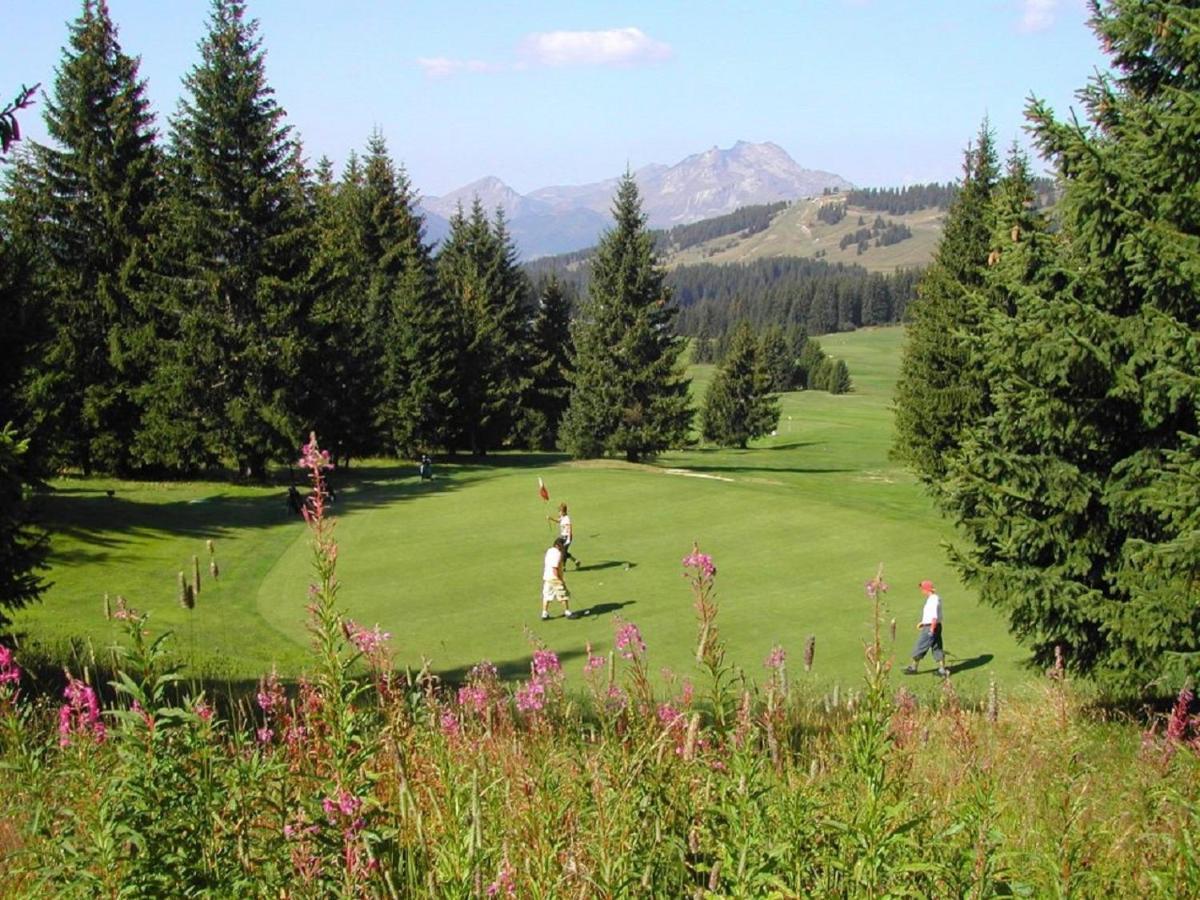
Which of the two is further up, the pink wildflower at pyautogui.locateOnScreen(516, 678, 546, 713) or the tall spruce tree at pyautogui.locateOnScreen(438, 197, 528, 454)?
the tall spruce tree at pyautogui.locateOnScreen(438, 197, 528, 454)

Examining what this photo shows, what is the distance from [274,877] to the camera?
109 inches

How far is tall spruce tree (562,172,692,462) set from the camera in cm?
4797

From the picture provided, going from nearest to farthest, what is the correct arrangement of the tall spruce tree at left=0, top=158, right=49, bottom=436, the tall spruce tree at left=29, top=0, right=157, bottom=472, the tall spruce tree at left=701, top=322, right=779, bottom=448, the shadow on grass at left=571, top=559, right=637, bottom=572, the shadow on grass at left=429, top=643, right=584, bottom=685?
the shadow on grass at left=429, top=643, right=584, bottom=685 < the tall spruce tree at left=0, top=158, right=49, bottom=436 < the shadow on grass at left=571, top=559, right=637, bottom=572 < the tall spruce tree at left=29, top=0, right=157, bottom=472 < the tall spruce tree at left=701, top=322, right=779, bottom=448

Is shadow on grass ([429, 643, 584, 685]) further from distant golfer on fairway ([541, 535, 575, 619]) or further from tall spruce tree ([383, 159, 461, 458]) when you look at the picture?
tall spruce tree ([383, 159, 461, 458])

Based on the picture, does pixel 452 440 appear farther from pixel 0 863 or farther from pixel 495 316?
pixel 0 863

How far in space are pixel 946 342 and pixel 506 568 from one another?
23.2 metres

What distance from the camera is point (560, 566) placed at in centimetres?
1662

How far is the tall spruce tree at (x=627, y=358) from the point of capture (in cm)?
4797

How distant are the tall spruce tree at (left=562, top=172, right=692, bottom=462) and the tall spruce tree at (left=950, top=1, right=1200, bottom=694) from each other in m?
36.0

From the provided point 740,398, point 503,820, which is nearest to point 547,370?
point 740,398

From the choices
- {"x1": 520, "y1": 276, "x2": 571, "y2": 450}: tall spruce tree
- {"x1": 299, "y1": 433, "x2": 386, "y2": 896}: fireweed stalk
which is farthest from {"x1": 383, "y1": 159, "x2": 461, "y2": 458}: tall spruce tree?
{"x1": 299, "y1": 433, "x2": 386, "y2": 896}: fireweed stalk

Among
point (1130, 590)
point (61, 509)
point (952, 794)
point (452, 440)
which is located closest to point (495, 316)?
point (452, 440)

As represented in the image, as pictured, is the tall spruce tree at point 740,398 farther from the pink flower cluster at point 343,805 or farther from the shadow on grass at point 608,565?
the pink flower cluster at point 343,805

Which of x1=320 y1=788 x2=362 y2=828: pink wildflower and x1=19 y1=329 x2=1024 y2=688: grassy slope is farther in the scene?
x1=19 y1=329 x2=1024 y2=688: grassy slope
